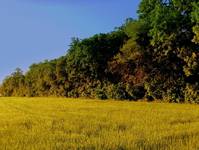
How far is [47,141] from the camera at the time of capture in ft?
48.5

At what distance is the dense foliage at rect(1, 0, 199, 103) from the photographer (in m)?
40.7

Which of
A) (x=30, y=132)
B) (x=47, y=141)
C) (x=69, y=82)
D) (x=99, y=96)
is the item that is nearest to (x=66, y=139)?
(x=47, y=141)

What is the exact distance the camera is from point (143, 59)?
4447 centimetres

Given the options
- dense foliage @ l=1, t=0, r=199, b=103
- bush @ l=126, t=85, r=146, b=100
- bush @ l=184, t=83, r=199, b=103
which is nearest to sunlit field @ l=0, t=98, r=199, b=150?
bush @ l=184, t=83, r=199, b=103

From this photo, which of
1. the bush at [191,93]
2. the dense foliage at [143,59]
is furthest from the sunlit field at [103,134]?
the dense foliage at [143,59]

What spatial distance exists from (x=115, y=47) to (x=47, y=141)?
35205mm

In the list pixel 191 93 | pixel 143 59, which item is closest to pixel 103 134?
pixel 191 93

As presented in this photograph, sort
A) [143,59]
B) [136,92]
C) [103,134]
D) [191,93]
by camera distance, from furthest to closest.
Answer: [136,92] → [143,59] → [191,93] → [103,134]

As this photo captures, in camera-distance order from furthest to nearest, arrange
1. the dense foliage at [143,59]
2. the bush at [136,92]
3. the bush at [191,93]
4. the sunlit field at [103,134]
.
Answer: the bush at [136,92], the dense foliage at [143,59], the bush at [191,93], the sunlit field at [103,134]

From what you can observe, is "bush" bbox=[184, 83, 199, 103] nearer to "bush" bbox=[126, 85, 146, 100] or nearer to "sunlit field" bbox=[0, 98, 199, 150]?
"bush" bbox=[126, 85, 146, 100]

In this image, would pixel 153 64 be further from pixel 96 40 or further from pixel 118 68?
pixel 96 40

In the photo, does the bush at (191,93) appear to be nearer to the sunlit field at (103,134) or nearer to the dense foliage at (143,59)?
the dense foliage at (143,59)

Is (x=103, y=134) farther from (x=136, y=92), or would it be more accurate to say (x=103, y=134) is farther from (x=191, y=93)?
(x=136, y=92)

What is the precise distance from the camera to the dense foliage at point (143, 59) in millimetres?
40719
